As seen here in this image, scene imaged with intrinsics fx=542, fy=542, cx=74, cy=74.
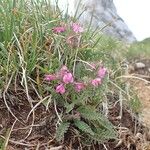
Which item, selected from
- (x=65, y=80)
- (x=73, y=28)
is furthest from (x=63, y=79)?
(x=73, y=28)

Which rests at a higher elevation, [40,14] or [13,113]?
[40,14]

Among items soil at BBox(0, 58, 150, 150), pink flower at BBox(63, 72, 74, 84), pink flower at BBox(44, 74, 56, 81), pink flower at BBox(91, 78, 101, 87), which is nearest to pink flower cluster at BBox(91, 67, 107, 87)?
pink flower at BBox(91, 78, 101, 87)

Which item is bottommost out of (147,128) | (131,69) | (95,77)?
(131,69)

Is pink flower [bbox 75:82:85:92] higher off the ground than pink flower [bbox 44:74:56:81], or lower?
higher

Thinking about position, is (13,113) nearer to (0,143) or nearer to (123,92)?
(0,143)

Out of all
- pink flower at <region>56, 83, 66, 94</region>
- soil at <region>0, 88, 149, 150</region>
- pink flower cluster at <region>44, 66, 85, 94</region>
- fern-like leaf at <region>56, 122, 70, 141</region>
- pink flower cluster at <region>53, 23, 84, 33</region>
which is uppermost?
pink flower cluster at <region>53, 23, 84, 33</region>

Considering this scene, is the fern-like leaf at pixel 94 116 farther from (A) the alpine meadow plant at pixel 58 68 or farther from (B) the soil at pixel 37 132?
(B) the soil at pixel 37 132

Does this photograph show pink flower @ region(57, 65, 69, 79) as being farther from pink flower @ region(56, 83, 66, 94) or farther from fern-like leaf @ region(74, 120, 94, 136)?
fern-like leaf @ region(74, 120, 94, 136)

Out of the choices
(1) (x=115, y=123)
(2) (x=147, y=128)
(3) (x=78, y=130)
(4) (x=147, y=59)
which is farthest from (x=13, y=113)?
(4) (x=147, y=59)
